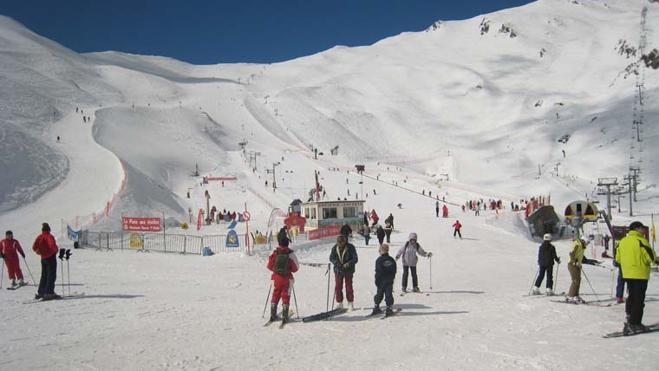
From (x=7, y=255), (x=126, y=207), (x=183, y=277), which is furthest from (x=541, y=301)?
(x=126, y=207)

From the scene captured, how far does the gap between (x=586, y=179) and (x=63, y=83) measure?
280 feet

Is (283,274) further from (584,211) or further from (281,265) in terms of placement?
(584,211)

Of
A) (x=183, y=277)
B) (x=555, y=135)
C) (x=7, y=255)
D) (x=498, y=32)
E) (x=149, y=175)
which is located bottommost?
(x=183, y=277)

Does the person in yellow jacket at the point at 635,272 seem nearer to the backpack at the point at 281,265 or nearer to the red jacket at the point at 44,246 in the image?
the backpack at the point at 281,265

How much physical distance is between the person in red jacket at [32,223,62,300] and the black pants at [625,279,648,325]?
985 cm

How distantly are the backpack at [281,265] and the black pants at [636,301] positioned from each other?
4.83 meters

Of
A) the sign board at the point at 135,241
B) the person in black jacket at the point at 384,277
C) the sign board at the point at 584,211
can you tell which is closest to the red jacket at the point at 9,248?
the person in black jacket at the point at 384,277

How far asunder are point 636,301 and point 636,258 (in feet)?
1.91

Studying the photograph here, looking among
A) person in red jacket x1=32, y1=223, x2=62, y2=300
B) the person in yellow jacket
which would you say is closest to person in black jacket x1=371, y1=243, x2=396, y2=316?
the person in yellow jacket

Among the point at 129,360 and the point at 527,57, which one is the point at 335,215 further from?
the point at 527,57

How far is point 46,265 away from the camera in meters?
9.67

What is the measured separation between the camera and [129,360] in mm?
5953

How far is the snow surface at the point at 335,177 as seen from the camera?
655 cm

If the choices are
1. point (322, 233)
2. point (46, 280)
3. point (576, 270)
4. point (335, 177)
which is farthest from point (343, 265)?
point (335, 177)
